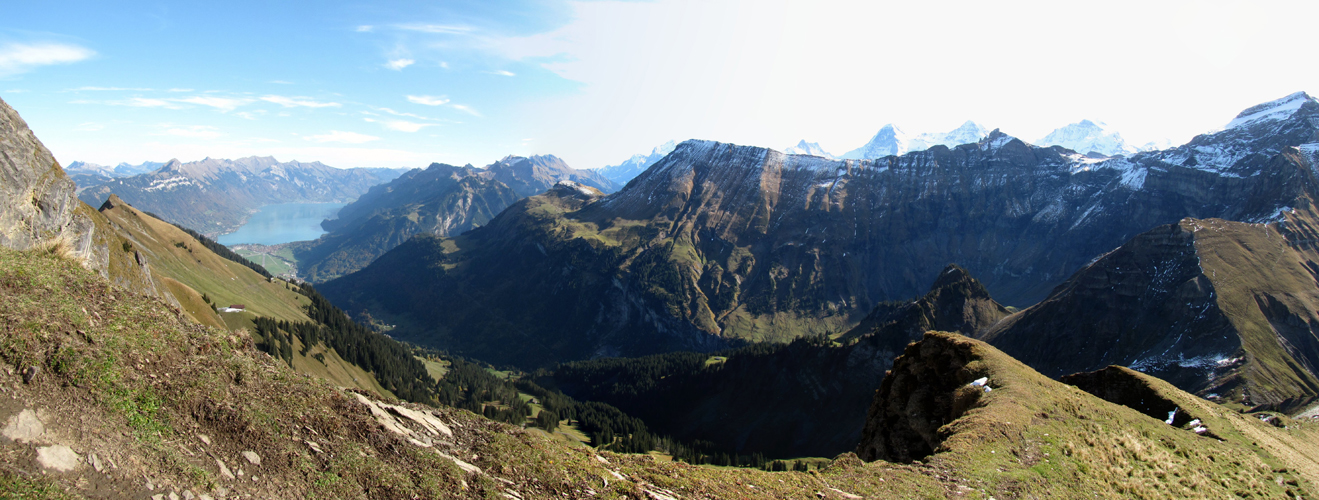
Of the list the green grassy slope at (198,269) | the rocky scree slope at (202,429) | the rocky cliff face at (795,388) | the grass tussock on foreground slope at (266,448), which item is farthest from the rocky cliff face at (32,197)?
the rocky cliff face at (795,388)

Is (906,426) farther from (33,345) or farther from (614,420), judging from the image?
(614,420)

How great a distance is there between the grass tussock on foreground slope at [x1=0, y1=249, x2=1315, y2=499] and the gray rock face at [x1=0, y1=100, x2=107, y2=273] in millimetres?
32874

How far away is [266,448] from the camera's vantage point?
47.4 feet

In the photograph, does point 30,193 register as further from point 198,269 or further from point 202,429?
point 198,269

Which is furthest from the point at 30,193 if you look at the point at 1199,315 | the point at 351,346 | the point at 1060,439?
the point at 1199,315

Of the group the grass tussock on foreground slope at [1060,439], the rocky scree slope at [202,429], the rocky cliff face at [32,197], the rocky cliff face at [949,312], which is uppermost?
the rocky cliff face at [32,197]

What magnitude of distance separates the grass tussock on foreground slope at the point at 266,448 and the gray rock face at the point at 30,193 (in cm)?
3287

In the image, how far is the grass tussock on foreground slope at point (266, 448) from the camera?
40.0 feet

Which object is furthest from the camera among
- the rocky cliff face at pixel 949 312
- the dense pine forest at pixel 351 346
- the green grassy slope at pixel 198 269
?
the rocky cliff face at pixel 949 312

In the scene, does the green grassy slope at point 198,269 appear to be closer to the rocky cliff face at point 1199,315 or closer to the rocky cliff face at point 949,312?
the rocky cliff face at point 949,312

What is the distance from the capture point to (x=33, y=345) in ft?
43.6

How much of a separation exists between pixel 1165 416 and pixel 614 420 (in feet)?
434

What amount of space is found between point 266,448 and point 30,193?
49.7 metres

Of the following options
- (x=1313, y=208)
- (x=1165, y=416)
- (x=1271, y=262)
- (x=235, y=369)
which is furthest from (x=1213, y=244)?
(x=235, y=369)
